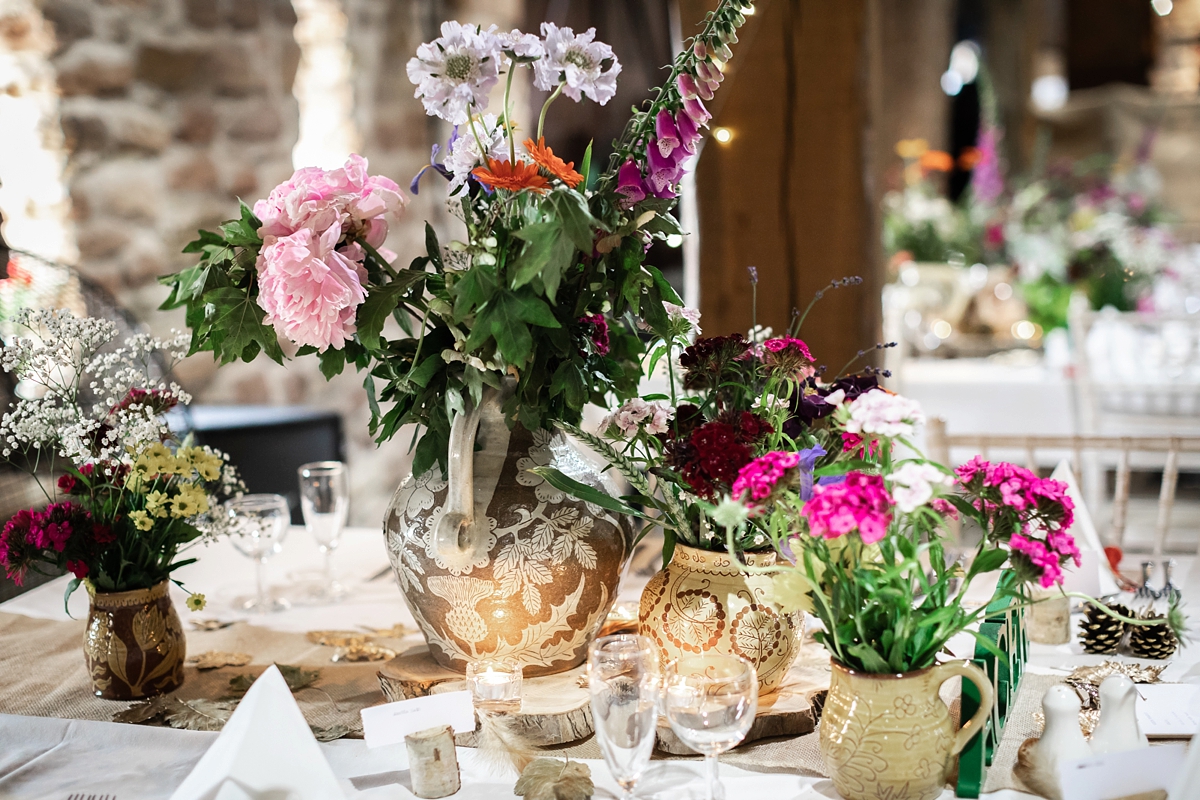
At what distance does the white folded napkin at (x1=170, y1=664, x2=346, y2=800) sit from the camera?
80cm

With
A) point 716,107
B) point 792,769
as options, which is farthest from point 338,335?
point 716,107

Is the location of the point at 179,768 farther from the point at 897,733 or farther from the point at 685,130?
the point at 685,130

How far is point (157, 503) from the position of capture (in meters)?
1.04

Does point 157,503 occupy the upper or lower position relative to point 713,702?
upper

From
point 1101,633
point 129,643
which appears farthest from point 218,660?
point 1101,633

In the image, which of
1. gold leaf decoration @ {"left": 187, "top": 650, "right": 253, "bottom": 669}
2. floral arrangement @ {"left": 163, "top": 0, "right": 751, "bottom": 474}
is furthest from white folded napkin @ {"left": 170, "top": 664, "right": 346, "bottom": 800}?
gold leaf decoration @ {"left": 187, "top": 650, "right": 253, "bottom": 669}

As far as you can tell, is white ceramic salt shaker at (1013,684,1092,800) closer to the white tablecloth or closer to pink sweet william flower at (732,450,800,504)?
the white tablecloth

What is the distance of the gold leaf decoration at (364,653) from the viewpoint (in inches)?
47.4

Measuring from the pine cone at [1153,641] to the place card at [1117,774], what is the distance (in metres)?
0.35

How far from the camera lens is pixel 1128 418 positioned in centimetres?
267

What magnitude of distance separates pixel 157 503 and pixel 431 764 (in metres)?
0.42

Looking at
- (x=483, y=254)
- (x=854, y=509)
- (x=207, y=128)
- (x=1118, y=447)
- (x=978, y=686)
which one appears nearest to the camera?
(x=854, y=509)

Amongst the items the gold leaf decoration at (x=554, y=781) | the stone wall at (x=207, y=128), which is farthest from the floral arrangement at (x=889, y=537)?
the stone wall at (x=207, y=128)

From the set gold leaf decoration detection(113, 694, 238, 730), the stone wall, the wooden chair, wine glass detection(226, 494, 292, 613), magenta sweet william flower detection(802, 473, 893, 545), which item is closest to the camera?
magenta sweet william flower detection(802, 473, 893, 545)
